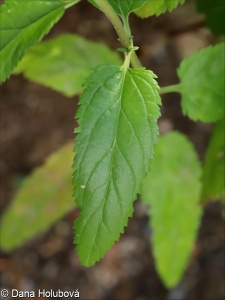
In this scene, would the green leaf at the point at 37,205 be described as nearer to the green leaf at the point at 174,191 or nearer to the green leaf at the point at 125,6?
the green leaf at the point at 174,191

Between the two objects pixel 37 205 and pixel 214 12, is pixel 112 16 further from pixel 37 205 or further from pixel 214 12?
pixel 37 205

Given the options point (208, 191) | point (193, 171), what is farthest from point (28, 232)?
point (208, 191)

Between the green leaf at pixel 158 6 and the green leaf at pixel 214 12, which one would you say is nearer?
the green leaf at pixel 158 6

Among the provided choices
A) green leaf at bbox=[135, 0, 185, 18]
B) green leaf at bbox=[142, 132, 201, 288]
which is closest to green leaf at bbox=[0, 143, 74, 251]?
green leaf at bbox=[142, 132, 201, 288]

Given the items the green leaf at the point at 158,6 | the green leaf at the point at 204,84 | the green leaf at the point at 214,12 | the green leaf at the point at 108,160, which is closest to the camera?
the green leaf at the point at 108,160

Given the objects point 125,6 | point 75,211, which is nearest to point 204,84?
point 125,6

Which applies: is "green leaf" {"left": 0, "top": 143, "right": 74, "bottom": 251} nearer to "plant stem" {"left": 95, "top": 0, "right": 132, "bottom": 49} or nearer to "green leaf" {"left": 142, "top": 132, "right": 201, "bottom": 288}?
"green leaf" {"left": 142, "top": 132, "right": 201, "bottom": 288}

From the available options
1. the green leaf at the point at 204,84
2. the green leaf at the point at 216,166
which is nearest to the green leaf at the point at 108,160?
A: the green leaf at the point at 204,84
